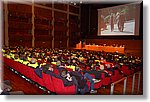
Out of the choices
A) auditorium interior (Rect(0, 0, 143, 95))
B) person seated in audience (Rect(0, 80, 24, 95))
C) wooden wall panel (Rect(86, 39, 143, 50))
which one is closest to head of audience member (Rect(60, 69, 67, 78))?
auditorium interior (Rect(0, 0, 143, 95))

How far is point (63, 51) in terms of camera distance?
2.96m

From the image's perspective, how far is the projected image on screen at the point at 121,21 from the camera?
268 centimetres

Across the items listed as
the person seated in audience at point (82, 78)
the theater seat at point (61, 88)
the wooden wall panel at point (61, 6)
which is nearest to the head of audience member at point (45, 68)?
the theater seat at point (61, 88)

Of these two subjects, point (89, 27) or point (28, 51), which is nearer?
point (28, 51)

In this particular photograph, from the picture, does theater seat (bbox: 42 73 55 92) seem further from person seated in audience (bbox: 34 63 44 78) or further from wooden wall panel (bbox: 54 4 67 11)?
wooden wall panel (bbox: 54 4 67 11)

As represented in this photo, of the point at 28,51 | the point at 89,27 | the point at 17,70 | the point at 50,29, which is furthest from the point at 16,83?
the point at 89,27

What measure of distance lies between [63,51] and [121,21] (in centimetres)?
108

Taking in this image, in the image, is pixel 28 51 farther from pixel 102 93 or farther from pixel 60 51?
pixel 102 93

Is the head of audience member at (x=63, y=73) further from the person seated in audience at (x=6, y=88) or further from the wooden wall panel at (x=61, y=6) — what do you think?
the wooden wall panel at (x=61, y=6)

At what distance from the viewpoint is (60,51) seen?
9.66 ft

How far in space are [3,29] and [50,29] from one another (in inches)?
30.6

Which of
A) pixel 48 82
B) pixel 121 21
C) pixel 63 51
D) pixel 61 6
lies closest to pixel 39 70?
pixel 48 82

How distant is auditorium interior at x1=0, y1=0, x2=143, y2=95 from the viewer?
250cm

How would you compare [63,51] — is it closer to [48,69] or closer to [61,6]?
[48,69]
